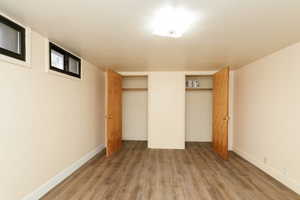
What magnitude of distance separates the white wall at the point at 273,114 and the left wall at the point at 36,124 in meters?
3.63

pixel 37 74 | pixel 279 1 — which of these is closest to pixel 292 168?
pixel 279 1

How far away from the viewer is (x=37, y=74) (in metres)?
2.16

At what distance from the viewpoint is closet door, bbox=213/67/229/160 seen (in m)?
3.66

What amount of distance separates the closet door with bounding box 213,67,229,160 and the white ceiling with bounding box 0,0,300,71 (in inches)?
35.8

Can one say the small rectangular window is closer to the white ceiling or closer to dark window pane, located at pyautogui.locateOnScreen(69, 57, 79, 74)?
the white ceiling

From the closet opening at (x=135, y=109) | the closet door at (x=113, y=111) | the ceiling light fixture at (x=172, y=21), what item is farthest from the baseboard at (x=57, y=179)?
the ceiling light fixture at (x=172, y=21)

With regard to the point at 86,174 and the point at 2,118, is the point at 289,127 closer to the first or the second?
the point at 86,174

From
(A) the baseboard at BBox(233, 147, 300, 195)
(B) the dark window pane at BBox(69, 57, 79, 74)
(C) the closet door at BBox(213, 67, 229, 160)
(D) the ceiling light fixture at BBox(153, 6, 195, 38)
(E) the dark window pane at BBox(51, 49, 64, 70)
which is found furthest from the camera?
(C) the closet door at BBox(213, 67, 229, 160)

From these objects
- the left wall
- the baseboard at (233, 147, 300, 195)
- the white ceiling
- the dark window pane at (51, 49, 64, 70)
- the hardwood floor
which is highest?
the white ceiling

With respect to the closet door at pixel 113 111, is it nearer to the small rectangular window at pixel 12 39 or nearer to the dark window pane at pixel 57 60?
the dark window pane at pixel 57 60

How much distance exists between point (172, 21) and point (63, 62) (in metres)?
2.03

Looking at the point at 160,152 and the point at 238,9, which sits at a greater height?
the point at 238,9

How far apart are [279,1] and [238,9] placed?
313 millimetres

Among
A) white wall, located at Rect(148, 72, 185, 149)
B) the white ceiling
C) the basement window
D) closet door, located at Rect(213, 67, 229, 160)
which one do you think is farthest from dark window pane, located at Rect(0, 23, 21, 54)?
closet door, located at Rect(213, 67, 229, 160)
